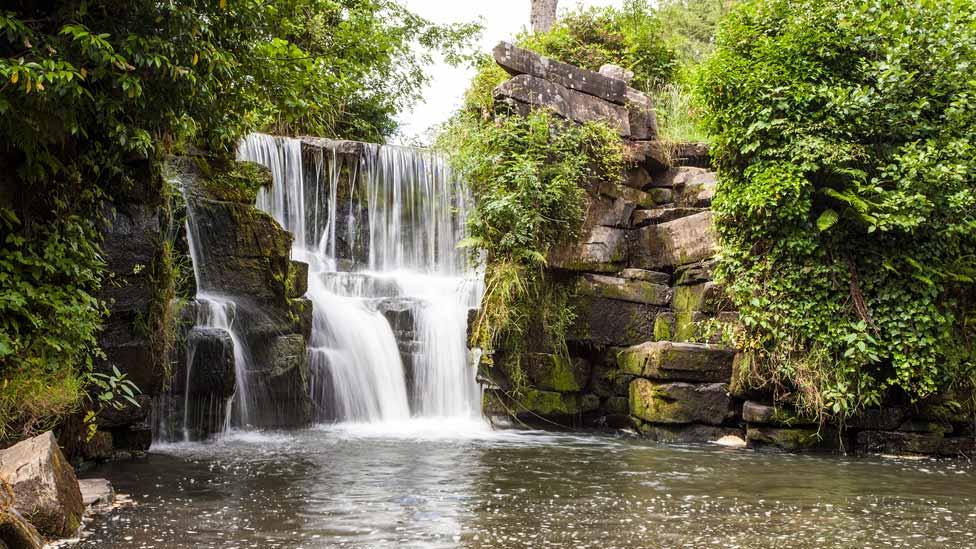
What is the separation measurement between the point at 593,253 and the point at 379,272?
4776 mm

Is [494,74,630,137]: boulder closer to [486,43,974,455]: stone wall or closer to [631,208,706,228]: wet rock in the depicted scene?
[486,43,974,455]: stone wall

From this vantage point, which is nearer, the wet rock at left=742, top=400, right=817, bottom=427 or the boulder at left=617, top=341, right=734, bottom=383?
the wet rock at left=742, top=400, right=817, bottom=427

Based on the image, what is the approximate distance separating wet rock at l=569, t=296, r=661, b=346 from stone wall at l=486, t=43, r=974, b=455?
0.05 ft

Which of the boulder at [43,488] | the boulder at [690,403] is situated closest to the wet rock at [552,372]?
the boulder at [690,403]

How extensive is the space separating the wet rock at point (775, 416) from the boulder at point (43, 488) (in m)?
7.81

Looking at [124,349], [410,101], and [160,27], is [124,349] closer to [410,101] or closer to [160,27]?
[160,27]

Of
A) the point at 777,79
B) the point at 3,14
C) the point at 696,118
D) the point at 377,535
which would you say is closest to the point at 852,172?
the point at 777,79

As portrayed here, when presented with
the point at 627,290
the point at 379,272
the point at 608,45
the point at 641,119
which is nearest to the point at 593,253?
the point at 627,290

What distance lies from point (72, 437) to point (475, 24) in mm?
18177

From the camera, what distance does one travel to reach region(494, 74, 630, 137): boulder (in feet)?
44.2

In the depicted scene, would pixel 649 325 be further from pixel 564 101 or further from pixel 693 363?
pixel 564 101

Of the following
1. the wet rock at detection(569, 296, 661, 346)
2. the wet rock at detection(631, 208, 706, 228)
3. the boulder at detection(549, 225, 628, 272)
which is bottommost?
the wet rock at detection(569, 296, 661, 346)

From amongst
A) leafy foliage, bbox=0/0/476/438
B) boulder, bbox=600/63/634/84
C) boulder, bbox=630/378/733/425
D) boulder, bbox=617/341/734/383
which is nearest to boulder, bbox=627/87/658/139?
boulder, bbox=600/63/634/84

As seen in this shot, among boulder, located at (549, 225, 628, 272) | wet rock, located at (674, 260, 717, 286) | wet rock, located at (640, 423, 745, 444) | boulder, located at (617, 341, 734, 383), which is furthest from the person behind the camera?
boulder, located at (549, 225, 628, 272)
